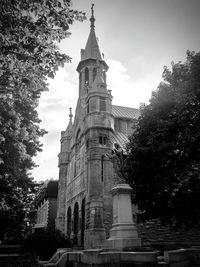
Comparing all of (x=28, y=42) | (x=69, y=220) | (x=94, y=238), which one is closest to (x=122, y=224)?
(x=28, y=42)

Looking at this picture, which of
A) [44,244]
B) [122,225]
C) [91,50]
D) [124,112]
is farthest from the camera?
[91,50]

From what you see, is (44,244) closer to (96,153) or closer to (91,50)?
(96,153)

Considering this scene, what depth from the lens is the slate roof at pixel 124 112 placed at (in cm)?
3929

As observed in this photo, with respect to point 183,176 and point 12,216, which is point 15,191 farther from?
point 12,216

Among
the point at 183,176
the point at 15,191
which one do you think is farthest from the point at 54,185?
the point at 183,176

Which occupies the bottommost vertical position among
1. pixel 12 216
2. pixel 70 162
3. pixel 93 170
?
pixel 12 216

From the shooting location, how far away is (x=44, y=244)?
15391 mm

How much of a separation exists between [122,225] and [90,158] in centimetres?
1613

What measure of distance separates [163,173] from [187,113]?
11.6 feet

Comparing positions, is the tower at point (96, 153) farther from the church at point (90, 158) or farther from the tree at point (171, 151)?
the tree at point (171, 151)

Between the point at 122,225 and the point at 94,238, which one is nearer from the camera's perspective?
the point at 122,225

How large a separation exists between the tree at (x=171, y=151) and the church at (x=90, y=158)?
4.06 m

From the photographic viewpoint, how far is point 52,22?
337 inches

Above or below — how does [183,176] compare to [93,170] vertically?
below
